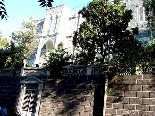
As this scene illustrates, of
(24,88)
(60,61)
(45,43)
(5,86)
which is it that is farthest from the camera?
(45,43)

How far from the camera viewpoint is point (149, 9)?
16.8m

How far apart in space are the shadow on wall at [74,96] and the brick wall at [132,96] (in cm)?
60

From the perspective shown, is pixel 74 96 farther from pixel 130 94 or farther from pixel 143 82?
pixel 143 82

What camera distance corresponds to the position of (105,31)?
1480 centimetres

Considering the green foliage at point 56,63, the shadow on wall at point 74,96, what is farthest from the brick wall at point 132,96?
the green foliage at point 56,63

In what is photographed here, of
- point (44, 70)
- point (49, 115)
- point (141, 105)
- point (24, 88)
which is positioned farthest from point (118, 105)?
point (24, 88)

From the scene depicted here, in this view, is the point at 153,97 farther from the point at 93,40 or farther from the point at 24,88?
the point at 24,88

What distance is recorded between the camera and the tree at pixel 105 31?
1464cm

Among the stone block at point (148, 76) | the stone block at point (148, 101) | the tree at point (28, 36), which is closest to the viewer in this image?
the stone block at point (148, 101)

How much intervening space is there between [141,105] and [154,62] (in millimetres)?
2133

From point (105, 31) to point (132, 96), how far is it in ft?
15.9

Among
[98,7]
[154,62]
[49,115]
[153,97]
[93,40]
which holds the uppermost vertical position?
[98,7]

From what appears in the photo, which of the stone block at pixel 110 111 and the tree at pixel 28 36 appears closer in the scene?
the stone block at pixel 110 111

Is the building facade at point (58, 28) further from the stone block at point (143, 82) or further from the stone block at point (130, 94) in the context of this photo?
the stone block at point (143, 82)
